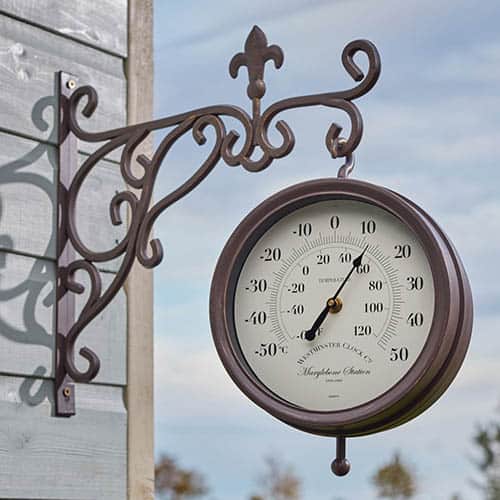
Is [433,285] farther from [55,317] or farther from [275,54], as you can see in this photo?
[55,317]

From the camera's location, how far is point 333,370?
2062mm

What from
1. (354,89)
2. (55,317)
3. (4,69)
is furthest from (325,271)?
(4,69)

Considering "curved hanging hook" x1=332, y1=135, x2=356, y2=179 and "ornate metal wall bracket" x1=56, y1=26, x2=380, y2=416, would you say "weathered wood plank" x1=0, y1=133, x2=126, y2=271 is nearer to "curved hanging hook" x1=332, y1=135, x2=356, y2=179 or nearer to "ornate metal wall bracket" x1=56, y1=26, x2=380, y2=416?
"ornate metal wall bracket" x1=56, y1=26, x2=380, y2=416

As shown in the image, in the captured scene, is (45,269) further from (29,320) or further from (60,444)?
(60,444)

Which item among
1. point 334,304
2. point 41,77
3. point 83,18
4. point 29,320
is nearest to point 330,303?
point 334,304

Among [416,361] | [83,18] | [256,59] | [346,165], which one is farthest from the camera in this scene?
[83,18]

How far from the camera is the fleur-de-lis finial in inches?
87.0

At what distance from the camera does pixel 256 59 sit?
2.23 meters

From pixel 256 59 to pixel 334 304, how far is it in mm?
456

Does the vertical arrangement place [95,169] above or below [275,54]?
below

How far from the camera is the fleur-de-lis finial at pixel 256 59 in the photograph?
2.21 m

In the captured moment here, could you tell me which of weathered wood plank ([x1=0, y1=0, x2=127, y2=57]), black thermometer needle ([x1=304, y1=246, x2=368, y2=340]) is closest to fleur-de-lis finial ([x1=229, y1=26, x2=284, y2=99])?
black thermometer needle ([x1=304, y1=246, x2=368, y2=340])

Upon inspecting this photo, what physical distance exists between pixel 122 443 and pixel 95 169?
0.53 meters

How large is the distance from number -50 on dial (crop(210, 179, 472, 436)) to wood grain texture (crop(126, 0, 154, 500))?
1.57 ft
